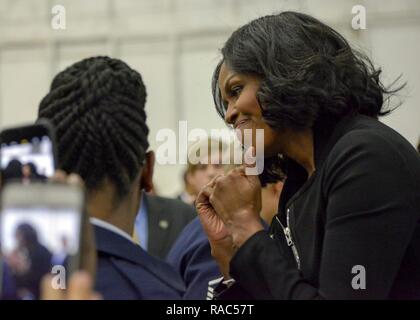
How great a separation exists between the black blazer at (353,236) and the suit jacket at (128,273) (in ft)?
0.68

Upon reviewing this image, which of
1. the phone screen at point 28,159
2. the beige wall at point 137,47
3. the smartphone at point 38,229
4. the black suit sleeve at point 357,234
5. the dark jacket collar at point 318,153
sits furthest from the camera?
the beige wall at point 137,47

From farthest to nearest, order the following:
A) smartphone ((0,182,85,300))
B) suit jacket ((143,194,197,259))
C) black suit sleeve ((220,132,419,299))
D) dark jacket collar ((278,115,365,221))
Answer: suit jacket ((143,194,197,259))
dark jacket collar ((278,115,365,221))
black suit sleeve ((220,132,419,299))
smartphone ((0,182,85,300))

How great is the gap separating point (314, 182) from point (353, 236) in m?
0.18

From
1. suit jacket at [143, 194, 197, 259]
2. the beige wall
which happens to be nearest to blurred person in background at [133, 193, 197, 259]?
suit jacket at [143, 194, 197, 259]

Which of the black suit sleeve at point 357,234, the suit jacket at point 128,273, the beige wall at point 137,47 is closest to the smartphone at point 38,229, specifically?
the suit jacket at point 128,273

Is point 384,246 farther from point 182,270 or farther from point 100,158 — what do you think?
point 182,270

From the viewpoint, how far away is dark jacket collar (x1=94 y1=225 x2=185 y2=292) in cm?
127

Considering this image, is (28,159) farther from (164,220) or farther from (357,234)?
(164,220)

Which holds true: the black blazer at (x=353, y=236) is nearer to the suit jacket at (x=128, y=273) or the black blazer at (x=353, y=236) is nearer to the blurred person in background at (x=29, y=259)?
the suit jacket at (x=128, y=273)

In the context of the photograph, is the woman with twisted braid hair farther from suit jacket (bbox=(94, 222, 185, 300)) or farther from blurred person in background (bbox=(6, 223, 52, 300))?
blurred person in background (bbox=(6, 223, 52, 300))

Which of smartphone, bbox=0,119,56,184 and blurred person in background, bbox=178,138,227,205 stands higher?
smartphone, bbox=0,119,56,184

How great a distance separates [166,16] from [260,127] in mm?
4462

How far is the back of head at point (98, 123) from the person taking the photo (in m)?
1.30

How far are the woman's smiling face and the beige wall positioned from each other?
148 inches
